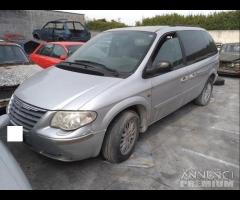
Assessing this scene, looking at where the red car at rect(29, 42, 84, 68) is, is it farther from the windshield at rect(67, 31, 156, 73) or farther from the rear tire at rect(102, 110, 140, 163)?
the rear tire at rect(102, 110, 140, 163)

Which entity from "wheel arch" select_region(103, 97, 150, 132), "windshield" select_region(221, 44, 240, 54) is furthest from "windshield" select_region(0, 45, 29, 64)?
"windshield" select_region(221, 44, 240, 54)

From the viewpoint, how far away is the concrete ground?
3014mm

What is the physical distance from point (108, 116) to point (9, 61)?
9.98ft

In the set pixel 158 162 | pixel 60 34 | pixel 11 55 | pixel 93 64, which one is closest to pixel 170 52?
pixel 93 64

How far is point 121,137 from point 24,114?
1215mm

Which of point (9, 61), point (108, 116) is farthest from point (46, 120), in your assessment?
point (9, 61)

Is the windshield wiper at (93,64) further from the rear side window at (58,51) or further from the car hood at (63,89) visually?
the rear side window at (58,51)

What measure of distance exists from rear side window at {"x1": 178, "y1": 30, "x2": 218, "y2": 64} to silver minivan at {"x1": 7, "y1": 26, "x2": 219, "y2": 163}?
39 mm

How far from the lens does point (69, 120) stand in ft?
9.02

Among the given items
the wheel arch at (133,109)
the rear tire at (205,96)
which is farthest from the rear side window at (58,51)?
the wheel arch at (133,109)

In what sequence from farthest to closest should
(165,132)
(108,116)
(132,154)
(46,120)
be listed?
1. (165,132)
2. (132,154)
3. (108,116)
4. (46,120)
